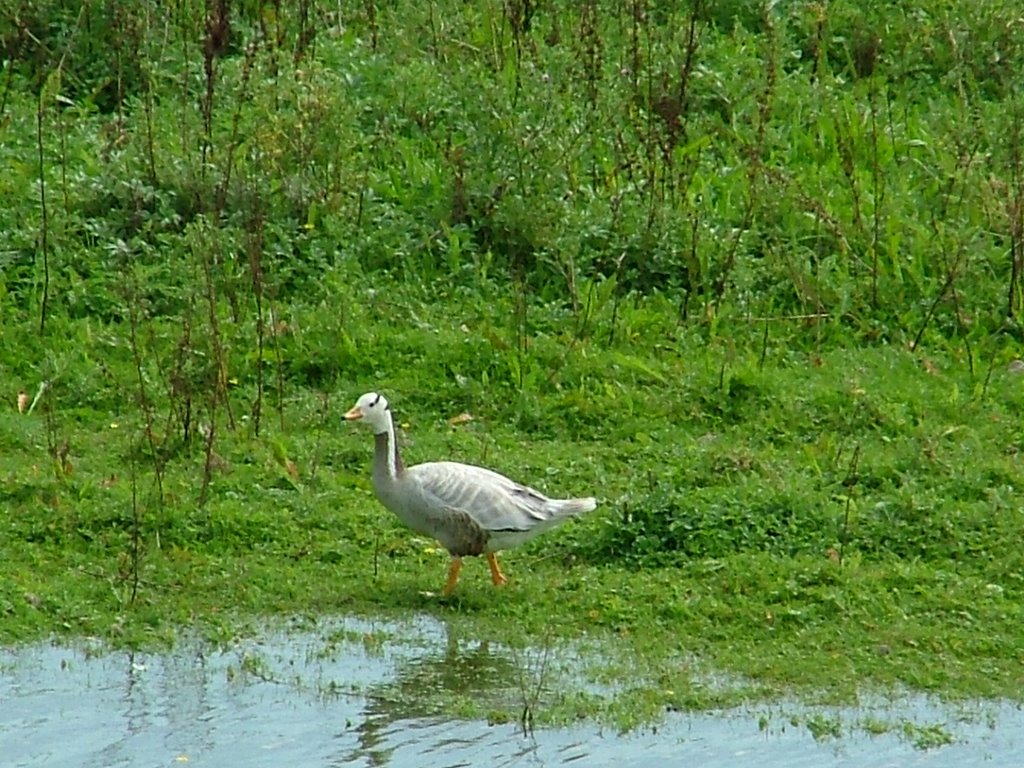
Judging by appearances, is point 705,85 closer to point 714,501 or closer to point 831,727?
point 714,501

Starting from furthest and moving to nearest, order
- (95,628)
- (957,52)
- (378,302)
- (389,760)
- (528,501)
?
1. (957,52)
2. (378,302)
3. (528,501)
4. (95,628)
5. (389,760)

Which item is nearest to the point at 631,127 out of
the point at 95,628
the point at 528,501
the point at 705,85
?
the point at 705,85

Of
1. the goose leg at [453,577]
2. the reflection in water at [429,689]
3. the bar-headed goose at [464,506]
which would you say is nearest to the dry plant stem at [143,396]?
the bar-headed goose at [464,506]

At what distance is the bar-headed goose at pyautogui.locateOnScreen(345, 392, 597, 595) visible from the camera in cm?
795

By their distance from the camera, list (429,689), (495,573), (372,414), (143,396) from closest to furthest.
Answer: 1. (429,689)
2. (495,573)
3. (372,414)
4. (143,396)

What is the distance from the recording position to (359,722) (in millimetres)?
6906

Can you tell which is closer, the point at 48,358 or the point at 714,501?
the point at 714,501

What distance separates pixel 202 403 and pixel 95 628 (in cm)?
196

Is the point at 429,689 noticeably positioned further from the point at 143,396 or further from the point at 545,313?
the point at 545,313

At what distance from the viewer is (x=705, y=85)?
11969mm

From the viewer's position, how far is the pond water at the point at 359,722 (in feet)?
21.8

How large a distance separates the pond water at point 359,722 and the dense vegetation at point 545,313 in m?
0.27

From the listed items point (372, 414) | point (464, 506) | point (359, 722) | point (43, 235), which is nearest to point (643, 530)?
point (464, 506)

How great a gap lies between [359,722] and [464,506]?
1.26m
